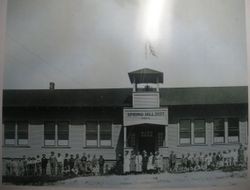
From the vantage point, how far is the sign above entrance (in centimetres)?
174

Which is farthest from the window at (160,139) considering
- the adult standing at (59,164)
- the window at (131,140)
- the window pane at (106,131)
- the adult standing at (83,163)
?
the adult standing at (59,164)

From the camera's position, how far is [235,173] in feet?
5.86

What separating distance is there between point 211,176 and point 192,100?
33 centimetres

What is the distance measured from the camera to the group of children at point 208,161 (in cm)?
177

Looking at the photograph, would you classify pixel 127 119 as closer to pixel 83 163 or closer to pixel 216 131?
pixel 83 163

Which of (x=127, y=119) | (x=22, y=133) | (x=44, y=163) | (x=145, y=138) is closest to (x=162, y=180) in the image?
(x=145, y=138)

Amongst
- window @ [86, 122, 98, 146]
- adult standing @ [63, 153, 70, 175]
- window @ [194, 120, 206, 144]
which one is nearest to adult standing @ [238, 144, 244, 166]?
window @ [194, 120, 206, 144]

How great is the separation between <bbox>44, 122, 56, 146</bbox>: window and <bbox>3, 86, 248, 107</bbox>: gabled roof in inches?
3.4

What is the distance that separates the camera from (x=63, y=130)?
1.78 metres

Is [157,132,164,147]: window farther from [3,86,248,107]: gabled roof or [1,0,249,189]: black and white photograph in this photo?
[3,86,248,107]: gabled roof

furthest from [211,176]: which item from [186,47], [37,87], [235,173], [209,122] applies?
[37,87]

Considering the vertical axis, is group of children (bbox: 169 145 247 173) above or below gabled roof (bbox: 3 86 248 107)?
below

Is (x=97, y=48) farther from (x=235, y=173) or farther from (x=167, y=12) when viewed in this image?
(x=235, y=173)

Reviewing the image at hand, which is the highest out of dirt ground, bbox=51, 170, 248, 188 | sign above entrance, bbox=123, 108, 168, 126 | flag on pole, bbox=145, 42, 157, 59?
flag on pole, bbox=145, 42, 157, 59
